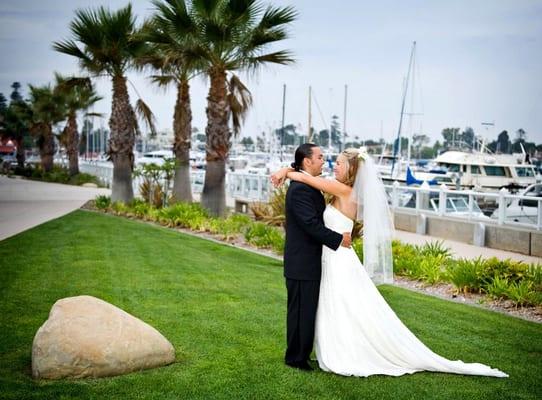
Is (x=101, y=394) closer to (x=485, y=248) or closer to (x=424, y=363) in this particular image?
(x=424, y=363)

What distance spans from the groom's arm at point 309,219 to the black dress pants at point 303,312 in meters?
0.48

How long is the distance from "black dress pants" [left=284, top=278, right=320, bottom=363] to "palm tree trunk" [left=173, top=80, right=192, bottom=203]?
19975 millimetres

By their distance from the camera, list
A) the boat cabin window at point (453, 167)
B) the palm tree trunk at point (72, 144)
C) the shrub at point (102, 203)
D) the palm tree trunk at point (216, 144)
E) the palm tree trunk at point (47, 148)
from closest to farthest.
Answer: the palm tree trunk at point (216, 144) → the shrub at point (102, 203) → the palm tree trunk at point (72, 144) → the boat cabin window at point (453, 167) → the palm tree trunk at point (47, 148)

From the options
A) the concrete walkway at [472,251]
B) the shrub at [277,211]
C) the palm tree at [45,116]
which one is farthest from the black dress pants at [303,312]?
the palm tree at [45,116]

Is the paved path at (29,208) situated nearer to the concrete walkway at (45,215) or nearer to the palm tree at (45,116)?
the concrete walkway at (45,215)

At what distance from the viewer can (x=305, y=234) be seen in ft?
22.1

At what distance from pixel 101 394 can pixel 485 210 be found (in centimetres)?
1710

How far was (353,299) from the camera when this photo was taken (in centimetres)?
673

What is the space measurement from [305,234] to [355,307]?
0.82 m

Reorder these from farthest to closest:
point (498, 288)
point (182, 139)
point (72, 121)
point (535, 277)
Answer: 1. point (72, 121)
2. point (182, 139)
3. point (535, 277)
4. point (498, 288)

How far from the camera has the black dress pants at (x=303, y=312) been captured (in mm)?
6773

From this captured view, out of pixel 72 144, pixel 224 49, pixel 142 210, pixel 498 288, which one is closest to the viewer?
pixel 498 288

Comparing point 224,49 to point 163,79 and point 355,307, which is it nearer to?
point 163,79

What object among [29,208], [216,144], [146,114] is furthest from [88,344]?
[146,114]
